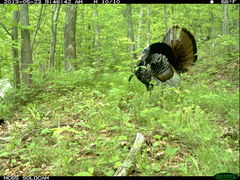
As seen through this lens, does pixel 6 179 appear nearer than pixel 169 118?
Yes

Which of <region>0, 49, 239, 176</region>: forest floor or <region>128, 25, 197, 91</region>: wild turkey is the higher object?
<region>128, 25, 197, 91</region>: wild turkey

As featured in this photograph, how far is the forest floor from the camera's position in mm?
2662

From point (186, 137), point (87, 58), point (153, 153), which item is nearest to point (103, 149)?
point (153, 153)

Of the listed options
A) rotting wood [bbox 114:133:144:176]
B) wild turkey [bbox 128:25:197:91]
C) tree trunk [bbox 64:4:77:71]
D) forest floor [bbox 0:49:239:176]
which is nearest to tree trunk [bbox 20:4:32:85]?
tree trunk [bbox 64:4:77:71]

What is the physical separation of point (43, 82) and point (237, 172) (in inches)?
242

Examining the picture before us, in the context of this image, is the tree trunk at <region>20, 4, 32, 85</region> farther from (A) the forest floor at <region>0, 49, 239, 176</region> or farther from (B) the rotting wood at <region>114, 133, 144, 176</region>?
(B) the rotting wood at <region>114, 133, 144, 176</region>

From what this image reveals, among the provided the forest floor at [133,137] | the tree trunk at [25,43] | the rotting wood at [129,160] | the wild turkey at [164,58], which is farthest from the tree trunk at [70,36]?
the rotting wood at [129,160]

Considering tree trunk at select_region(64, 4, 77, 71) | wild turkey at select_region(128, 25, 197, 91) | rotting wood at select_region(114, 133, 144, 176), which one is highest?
tree trunk at select_region(64, 4, 77, 71)

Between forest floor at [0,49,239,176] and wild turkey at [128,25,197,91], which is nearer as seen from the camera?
forest floor at [0,49,239,176]

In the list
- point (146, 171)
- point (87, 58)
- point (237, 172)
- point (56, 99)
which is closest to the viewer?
point (237, 172)

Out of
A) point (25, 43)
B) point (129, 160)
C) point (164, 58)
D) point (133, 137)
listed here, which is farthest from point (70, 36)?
point (129, 160)

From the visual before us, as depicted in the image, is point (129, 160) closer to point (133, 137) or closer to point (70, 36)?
point (133, 137)

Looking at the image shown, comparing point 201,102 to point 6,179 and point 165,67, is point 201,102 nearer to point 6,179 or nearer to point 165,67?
point 165,67

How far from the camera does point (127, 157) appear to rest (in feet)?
9.20
